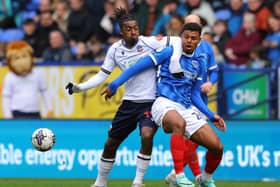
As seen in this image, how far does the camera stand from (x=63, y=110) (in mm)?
19297

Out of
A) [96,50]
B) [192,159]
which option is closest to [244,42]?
[96,50]

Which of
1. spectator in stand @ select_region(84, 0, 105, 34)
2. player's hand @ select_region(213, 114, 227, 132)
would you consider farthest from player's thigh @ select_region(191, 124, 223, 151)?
spectator in stand @ select_region(84, 0, 105, 34)

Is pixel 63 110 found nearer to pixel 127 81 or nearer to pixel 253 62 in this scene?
pixel 253 62

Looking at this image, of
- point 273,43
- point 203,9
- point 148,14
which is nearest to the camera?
point 273,43

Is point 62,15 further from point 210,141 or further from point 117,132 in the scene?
point 210,141

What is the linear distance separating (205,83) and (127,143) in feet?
10.8

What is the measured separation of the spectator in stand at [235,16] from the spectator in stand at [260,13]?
10.9 inches

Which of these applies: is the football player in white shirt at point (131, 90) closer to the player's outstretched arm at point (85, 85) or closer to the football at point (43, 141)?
the player's outstretched arm at point (85, 85)

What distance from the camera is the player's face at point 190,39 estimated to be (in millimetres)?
12008

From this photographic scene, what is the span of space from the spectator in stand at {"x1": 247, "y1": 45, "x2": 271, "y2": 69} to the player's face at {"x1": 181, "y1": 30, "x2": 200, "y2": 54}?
22.0 ft

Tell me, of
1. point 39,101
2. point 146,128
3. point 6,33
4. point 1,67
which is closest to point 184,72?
point 146,128

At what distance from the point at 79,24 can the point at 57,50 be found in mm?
823

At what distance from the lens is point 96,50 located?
65.9 feet

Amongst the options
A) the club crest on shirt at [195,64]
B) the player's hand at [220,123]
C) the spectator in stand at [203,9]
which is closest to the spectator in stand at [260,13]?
the spectator in stand at [203,9]
